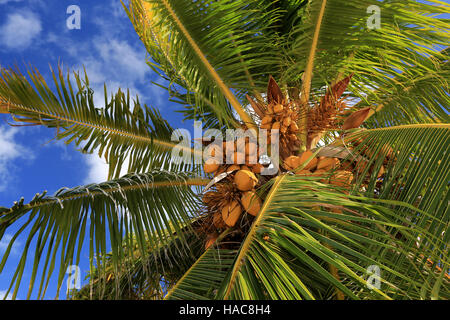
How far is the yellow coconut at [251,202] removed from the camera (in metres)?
2.05

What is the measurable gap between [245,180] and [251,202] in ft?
0.43

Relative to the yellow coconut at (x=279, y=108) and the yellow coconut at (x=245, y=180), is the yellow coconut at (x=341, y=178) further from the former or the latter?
the yellow coconut at (x=279, y=108)

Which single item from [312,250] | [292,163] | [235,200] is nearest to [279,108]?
[292,163]

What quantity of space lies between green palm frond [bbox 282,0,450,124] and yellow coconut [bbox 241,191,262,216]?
1044mm

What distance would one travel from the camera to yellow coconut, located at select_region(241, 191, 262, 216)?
2.05 metres

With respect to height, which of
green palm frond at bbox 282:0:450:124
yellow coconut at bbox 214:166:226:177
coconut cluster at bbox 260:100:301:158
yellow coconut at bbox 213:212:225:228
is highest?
green palm frond at bbox 282:0:450:124

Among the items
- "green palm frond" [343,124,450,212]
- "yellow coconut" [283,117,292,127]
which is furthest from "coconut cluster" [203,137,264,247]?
"green palm frond" [343,124,450,212]

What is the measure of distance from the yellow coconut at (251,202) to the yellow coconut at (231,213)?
50 millimetres

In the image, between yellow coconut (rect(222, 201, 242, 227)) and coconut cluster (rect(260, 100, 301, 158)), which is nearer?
yellow coconut (rect(222, 201, 242, 227))

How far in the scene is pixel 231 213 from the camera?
2.18m

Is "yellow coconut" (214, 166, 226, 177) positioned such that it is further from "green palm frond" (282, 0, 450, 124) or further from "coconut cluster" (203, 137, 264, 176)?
"green palm frond" (282, 0, 450, 124)

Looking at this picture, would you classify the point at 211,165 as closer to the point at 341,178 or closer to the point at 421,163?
the point at 341,178

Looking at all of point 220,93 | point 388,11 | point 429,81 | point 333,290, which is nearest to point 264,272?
point 333,290

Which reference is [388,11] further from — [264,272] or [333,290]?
[264,272]
